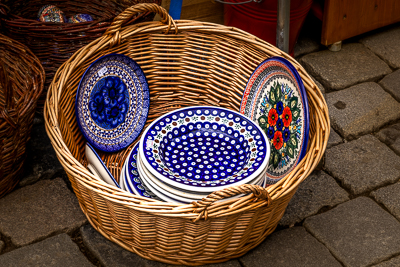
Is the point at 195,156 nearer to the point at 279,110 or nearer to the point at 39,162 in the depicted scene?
the point at 279,110

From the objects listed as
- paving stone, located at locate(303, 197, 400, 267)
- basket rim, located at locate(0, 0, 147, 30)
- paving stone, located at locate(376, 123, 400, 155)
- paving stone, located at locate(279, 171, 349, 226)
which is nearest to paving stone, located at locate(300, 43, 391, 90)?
paving stone, located at locate(376, 123, 400, 155)

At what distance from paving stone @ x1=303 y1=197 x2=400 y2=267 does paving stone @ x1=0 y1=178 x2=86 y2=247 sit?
32.0 inches

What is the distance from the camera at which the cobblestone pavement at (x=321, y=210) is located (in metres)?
1.50

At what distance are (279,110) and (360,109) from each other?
0.64 m

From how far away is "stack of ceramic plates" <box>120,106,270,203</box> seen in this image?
1372mm

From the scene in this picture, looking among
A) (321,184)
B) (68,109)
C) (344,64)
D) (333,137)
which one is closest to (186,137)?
(68,109)

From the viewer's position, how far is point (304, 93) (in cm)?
148

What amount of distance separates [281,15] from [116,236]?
102cm

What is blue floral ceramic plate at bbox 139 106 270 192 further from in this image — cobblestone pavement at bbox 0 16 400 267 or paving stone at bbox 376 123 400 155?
paving stone at bbox 376 123 400 155

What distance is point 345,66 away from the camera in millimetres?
2316

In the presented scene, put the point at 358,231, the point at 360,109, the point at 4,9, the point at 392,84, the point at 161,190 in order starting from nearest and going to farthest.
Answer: the point at 161,190 → the point at 358,231 → the point at 4,9 → the point at 360,109 → the point at 392,84

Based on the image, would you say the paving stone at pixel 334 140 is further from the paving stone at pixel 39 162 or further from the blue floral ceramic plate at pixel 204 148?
the paving stone at pixel 39 162

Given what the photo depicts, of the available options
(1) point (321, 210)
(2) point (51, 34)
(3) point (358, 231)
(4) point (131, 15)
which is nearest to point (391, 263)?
(3) point (358, 231)

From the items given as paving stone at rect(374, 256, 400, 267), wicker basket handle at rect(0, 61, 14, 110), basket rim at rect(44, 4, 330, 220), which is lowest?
paving stone at rect(374, 256, 400, 267)
